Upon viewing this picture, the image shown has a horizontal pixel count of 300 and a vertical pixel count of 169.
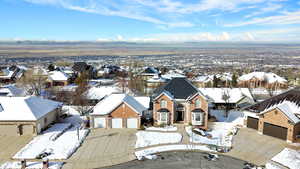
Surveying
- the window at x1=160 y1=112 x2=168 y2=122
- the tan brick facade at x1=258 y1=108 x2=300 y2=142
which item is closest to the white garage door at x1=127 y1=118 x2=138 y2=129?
the window at x1=160 y1=112 x2=168 y2=122

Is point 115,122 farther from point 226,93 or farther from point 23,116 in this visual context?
point 226,93

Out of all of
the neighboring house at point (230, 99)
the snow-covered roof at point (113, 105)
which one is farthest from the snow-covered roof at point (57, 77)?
the neighboring house at point (230, 99)

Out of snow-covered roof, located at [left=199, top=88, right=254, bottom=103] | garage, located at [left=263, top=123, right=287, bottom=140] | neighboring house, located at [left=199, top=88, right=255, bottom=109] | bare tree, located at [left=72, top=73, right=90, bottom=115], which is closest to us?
garage, located at [left=263, top=123, right=287, bottom=140]

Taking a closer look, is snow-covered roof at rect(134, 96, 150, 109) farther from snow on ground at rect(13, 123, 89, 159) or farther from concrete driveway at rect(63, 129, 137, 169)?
snow on ground at rect(13, 123, 89, 159)

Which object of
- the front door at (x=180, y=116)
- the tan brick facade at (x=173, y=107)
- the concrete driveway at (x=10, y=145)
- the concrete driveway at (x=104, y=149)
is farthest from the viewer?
the front door at (x=180, y=116)

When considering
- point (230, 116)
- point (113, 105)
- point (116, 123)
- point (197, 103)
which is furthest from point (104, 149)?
point (230, 116)

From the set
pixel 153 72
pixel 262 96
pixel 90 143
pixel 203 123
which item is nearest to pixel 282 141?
pixel 203 123

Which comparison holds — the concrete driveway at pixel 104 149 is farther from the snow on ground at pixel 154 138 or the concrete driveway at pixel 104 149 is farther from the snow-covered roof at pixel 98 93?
the snow-covered roof at pixel 98 93

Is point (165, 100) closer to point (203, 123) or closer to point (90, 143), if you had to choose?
point (203, 123)
